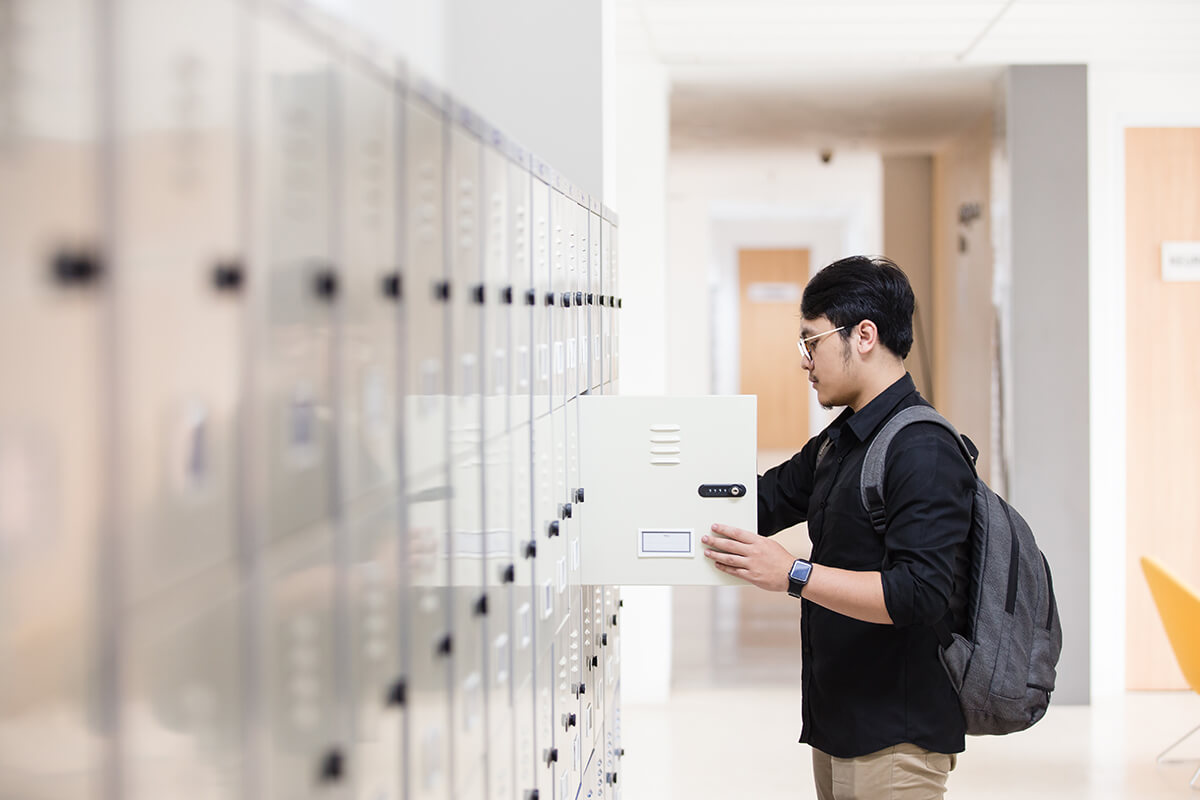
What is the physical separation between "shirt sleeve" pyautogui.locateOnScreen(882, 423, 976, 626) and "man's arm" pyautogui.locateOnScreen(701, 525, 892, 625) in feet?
0.10

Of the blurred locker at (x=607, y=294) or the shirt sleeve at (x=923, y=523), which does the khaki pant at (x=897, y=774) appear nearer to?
the shirt sleeve at (x=923, y=523)

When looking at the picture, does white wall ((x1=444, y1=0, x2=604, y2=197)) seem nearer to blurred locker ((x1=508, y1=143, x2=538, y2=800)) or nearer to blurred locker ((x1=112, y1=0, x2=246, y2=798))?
blurred locker ((x1=508, y1=143, x2=538, y2=800))

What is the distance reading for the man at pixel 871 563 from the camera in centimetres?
174

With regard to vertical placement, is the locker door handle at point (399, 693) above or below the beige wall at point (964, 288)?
below

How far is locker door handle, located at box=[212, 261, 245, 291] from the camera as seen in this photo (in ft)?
2.11

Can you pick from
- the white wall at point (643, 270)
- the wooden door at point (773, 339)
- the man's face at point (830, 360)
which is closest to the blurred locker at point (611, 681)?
the man's face at point (830, 360)

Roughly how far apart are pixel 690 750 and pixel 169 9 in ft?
13.0

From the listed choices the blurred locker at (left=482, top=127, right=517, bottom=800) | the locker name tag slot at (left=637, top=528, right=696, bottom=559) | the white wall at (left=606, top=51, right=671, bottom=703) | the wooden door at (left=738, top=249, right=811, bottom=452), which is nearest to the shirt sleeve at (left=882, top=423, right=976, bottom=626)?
the locker name tag slot at (left=637, top=528, right=696, bottom=559)

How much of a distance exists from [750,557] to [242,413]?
1331mm

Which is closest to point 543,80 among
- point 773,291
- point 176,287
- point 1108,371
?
point 176,287

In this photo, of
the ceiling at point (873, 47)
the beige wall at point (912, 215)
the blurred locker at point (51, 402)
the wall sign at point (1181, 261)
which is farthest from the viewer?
the beige wall at point (912, 215)

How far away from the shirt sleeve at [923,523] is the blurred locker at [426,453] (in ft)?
2.91

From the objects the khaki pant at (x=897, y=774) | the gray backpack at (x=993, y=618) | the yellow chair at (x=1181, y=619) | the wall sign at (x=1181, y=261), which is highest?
the wall sign at (x=1181, y=261)

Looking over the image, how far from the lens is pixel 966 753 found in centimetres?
411
